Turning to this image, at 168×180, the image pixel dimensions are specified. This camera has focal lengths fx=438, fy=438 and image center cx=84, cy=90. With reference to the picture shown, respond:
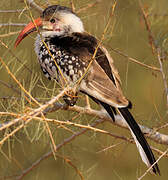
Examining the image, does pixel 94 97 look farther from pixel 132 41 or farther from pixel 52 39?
pixel 132 41

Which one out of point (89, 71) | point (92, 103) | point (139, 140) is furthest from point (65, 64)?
point (139, 140)

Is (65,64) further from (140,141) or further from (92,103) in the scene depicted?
(140,141)

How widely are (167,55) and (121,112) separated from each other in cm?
60

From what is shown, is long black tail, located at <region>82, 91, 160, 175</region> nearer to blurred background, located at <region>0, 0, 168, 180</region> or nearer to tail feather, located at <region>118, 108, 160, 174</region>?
tail feather, located at <region>118, 108, 160, 174</region>

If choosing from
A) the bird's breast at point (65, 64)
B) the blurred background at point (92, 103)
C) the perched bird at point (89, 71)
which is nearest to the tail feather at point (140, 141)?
the perched bird at point (89, 71)

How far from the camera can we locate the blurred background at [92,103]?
2.68 m

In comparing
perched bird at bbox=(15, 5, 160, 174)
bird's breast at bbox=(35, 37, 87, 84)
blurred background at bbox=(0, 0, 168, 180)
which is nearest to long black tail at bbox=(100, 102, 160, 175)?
perched bird at bbox=(15, 5, 160, 174)

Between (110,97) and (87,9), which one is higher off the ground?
(87,9)

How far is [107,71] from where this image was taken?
2.77m

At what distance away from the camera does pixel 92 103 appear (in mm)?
3061

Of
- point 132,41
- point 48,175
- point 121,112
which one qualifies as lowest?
point 48,175

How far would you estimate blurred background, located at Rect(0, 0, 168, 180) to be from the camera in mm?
2676

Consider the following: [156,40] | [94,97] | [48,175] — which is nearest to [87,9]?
[156,40]

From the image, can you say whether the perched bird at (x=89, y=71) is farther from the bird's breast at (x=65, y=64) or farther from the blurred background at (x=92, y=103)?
the blurred background at (x=92, y=103)
